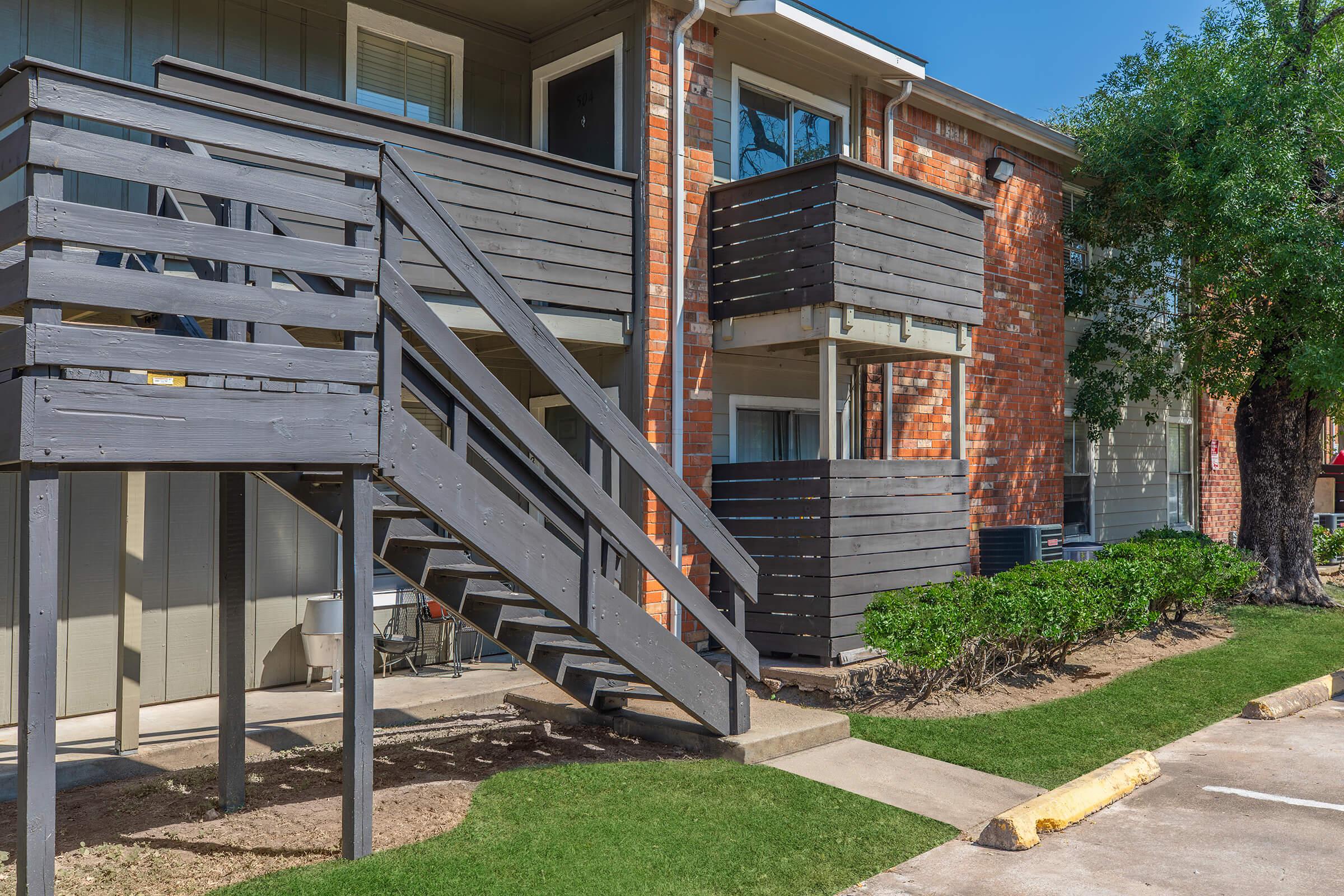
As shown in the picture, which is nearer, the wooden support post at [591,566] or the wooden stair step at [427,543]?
the wooden support post at [591,566]

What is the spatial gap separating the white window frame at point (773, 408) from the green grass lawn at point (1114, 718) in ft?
10.1

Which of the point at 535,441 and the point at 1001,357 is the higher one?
the point at 1001,357

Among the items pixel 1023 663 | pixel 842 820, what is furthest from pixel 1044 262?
pixel 842 820

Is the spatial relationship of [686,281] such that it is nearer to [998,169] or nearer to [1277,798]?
[998,169]

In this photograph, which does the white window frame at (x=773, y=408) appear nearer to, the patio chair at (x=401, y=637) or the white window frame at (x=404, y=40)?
the patio chair at (x=401, y=637)

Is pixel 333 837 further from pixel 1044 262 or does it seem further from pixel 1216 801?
pixel 1044 262

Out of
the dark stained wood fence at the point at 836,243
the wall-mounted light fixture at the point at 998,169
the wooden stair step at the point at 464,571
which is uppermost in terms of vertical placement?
the wall-mounted light fixture at the point at 998,169

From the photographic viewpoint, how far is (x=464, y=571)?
225 inches

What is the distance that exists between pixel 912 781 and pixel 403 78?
22.5 feet

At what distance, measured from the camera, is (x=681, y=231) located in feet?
29.0

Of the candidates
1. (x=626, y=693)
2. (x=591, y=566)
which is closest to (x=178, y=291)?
(x=591, y=566)

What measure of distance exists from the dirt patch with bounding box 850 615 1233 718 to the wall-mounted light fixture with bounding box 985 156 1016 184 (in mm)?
5372

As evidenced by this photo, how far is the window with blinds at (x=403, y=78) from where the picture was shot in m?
8.47

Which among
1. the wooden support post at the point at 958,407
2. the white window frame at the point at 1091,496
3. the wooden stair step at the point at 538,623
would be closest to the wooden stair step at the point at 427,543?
the wooden stair step at the point at 538,623
